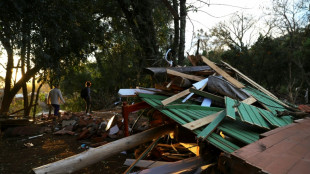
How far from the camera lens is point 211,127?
2.79 m

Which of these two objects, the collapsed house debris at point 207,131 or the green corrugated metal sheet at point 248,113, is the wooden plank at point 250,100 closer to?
the collapsed house debris at point 207,131

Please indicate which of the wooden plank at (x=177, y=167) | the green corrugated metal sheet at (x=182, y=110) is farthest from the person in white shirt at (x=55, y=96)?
the wooden plank at (x=177, y=167)

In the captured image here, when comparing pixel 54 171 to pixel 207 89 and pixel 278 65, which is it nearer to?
pixel 207 89

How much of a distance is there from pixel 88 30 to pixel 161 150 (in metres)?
5.62

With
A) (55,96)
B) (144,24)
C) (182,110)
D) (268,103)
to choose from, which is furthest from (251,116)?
(55,96)

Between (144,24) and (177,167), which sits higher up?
(144,24)

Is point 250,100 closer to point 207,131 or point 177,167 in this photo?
point 207,131

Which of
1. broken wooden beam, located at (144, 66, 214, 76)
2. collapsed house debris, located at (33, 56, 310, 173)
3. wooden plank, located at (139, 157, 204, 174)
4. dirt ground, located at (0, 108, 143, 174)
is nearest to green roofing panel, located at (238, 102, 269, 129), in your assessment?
collapsed house debris, located at (33, 56, 310, 173)

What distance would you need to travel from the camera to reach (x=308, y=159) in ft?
5.95

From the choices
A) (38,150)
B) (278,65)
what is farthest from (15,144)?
(278,65)

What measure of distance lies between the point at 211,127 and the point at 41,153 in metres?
4.98

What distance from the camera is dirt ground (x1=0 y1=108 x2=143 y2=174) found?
14.8 feet

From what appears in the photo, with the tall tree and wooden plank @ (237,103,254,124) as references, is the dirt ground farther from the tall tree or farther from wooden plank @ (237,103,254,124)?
wooden plank @ (237,103,254,124)

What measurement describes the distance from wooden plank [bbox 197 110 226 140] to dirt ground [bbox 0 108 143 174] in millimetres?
2470
